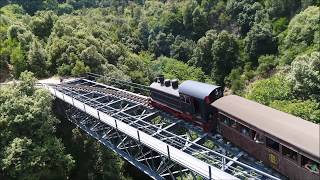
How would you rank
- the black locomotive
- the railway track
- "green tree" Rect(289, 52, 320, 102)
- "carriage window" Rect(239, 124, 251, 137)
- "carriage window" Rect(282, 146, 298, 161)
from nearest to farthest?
1. "carriage window" Rect(282, 146, 298, 161)
2. "carriage window" Rect(239, 124, 251, 137)
3. the black locomotive
4. the railway track
5. "green tree" Rect(289, 52, 320, 102)

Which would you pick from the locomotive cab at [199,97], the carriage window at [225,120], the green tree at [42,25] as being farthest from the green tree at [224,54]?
the carriage window at [225,120]

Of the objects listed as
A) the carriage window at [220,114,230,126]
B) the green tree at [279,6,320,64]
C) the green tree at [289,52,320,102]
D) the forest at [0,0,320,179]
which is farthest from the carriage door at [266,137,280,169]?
the green tree at [279,6,320,64]

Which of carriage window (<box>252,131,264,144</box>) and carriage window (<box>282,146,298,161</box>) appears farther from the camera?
carriage window (<box>252,131,264,144</box>)

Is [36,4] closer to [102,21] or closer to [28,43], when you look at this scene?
[102,21]

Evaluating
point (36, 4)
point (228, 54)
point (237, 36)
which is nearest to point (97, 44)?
point (228, 54)

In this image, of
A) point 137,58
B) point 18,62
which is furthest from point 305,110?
point 18,62

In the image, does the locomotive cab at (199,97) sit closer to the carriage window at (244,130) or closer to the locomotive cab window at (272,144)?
the carriage window at (244,130)

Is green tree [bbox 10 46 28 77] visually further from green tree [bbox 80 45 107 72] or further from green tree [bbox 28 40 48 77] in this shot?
green tree [bbox 80 45 107 72]

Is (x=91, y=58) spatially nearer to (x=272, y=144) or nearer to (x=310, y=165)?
(x=272, y=144)
